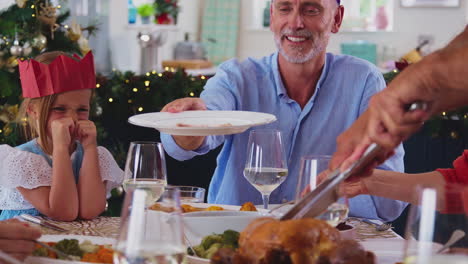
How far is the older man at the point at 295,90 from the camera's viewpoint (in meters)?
2.35

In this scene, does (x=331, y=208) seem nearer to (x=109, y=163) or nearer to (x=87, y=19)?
(x=109, y=163)

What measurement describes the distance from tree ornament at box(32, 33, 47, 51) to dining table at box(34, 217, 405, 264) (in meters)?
1.64

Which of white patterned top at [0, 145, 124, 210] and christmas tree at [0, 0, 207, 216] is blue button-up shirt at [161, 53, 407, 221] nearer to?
white patterned top at [0, 145, 124, 210]

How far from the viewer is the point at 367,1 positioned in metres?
8.32

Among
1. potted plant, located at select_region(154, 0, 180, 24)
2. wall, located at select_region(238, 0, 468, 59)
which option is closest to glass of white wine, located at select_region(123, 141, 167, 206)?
potted plant, located at select_region(154, 0, 180, 24)

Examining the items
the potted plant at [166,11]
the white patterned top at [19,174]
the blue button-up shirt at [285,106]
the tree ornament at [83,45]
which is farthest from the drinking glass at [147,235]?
the potted plant at [166,11]

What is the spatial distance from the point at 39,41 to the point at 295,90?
1.35 m

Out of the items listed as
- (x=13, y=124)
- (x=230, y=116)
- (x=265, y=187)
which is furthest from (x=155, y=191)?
(x=13, y=124)

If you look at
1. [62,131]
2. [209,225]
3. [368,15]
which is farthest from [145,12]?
[209,225]

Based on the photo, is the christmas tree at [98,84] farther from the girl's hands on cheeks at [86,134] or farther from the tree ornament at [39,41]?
the girl's hands on cheeks at [86,134]

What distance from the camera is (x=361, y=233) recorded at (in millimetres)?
1590

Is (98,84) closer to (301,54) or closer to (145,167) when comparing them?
(301,54)

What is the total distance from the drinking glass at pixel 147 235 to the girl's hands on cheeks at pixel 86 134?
4.16 feet

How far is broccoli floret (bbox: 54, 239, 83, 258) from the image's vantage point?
1.18 metres
